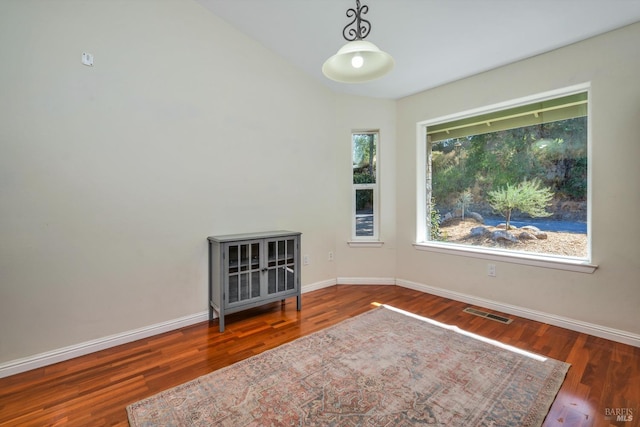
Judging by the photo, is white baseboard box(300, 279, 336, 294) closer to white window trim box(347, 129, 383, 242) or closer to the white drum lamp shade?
white window trim box(347, 129, 383, 242)

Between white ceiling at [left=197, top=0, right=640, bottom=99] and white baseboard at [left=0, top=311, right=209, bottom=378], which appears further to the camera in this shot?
white ceiling at [left=197, top=0, right=640, bottom=99]

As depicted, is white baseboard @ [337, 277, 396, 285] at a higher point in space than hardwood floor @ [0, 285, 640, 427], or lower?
higher

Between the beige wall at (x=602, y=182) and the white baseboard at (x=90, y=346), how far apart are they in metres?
3.23

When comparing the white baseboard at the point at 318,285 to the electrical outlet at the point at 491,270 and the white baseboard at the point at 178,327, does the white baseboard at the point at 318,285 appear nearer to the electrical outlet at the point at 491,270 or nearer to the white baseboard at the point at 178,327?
the white baseboard at the point at 178,327

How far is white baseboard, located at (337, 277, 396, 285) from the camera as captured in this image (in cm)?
407

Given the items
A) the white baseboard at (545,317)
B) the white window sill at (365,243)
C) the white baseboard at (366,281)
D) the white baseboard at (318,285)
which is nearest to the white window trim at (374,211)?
the white window sill at (365,243)

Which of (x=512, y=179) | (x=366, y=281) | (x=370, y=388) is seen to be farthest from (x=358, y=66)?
(x=366, y=281)

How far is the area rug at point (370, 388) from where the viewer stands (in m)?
1.58

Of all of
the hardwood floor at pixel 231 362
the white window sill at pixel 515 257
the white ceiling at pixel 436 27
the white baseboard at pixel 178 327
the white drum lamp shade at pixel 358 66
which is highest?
the white ceiling at pixel 436 27

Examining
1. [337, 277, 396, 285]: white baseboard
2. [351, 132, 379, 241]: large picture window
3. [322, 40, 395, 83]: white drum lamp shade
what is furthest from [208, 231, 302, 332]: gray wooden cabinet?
[322, 40, 395, 83]: white drum lamp shade

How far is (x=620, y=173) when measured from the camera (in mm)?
2410

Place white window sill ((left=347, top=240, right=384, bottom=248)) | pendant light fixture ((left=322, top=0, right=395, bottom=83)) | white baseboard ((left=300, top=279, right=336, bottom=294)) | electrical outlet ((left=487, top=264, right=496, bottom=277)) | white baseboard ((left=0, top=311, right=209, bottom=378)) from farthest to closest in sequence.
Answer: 1. white window sill ((left=347, top=240, right=384, bottom=248))
2. white baseboard ((left=300, top=279, right=336, bottom=294))
3. electrical outlet ((left=487, top=264, right=496, bottom=277))
4. white baseboard ((left=0, top=311, right=209, bottom=378))
5. pendant light fixture ((left=322, top=0, right=395, bottom=83))

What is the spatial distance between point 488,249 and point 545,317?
84 centimetres

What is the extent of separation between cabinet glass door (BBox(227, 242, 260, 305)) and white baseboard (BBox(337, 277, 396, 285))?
1.52 m
